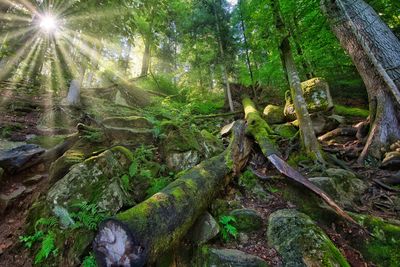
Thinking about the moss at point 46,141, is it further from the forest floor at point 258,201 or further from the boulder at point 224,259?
the boulder at point 224,259

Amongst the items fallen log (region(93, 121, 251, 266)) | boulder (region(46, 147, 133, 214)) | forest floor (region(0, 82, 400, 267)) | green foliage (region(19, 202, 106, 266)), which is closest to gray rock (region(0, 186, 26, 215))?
forest floor (region(0, 82, 400, 267))

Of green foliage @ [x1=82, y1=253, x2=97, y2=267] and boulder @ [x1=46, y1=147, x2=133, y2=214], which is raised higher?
boulder @ [x1=46, y1=147, x2=133, y2=214]

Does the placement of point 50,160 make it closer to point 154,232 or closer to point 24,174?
point 24,174

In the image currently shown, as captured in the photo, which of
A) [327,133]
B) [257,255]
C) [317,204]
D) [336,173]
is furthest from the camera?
[327,133]

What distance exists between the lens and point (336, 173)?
5656 mm

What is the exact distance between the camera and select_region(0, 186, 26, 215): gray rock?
4352mm

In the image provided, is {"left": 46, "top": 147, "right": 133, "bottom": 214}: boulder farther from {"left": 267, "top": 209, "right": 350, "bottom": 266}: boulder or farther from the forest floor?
{"left": 267, "top": 209, "right": 350, "bottom": 266}: boulder

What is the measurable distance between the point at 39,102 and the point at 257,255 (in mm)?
11344

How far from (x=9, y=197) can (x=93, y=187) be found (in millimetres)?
1743

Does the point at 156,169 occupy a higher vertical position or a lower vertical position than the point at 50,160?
lower

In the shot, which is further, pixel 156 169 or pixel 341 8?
pixel 341 8

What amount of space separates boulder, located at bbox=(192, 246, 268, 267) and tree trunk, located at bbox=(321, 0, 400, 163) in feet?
16.6

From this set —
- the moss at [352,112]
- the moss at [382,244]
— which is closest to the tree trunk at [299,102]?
the moss at [382,244]

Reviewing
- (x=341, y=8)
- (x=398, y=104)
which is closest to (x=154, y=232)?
(x=398, y=104)
